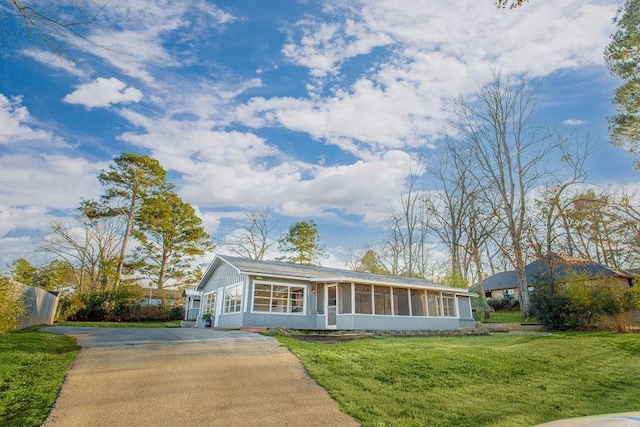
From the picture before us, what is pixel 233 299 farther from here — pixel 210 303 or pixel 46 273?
pixel 46 273

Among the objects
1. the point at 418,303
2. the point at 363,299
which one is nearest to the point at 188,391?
the point at 363,299

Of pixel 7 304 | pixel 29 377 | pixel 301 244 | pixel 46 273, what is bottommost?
pixel 29 377

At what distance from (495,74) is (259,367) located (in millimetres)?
23214

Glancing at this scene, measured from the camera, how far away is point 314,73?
42.1 ft

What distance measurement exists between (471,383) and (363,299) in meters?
10.3

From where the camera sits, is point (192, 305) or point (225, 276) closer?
point (225, 276)

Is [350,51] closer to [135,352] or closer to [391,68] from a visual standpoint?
[391,68]

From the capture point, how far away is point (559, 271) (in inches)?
821

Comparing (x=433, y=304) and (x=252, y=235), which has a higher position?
(x=252, y=235)

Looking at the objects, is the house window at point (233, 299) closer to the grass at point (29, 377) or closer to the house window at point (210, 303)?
the house window at point (210, 303)

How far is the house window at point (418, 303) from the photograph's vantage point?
62.2 ft

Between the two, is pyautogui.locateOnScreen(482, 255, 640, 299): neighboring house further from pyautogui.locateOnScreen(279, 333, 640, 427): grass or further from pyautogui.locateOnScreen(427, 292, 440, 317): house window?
pyautogui.locateOnScreen(279, 333, 640, 427): grass

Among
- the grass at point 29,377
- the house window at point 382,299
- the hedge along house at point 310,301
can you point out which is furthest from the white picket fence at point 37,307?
the house window at point 382,299

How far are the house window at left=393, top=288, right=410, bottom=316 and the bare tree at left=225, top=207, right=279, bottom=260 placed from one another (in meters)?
17.1
